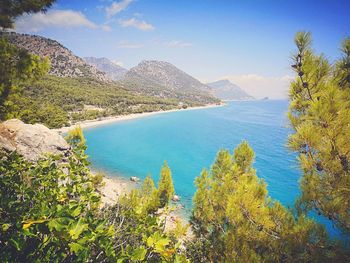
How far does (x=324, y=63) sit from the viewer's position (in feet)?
13.4

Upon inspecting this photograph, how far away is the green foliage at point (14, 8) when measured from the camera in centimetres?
566

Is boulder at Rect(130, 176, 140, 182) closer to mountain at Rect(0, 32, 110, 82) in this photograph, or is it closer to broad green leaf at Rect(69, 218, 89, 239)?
broad green leaf at Rect(69, 218, 89, 239)

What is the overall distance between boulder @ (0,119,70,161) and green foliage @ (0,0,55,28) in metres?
5.90

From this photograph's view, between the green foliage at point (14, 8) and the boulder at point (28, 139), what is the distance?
5900 mm

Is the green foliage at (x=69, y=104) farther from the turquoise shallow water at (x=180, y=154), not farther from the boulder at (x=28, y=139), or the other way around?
the boulder at (x=28, y=139)

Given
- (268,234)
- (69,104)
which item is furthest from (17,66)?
(69,104)

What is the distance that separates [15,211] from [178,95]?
18733 centimetres

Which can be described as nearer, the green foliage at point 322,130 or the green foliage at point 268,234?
the green foliage at point 322,130

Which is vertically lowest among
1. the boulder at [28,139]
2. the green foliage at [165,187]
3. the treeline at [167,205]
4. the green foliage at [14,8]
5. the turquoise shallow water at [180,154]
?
the turquoise shallow water at [180,154]

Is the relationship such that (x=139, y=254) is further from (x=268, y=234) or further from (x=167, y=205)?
(x=268, y=234)

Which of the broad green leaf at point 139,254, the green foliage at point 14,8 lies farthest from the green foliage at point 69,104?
the broad green leaf at point 139,254

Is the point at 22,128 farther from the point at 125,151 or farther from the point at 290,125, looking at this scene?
the point at 125,151

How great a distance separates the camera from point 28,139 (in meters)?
11.7

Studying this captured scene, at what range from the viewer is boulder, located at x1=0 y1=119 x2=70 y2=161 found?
10763 millimetres
